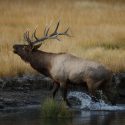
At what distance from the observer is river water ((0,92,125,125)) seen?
53.5 ft

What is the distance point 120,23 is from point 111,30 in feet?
8.36

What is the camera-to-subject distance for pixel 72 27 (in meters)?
29.8

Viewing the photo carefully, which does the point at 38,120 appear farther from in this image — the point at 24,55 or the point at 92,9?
the point at 92,9

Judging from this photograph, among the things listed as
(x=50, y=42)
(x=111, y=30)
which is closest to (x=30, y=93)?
(x=50, y=42)

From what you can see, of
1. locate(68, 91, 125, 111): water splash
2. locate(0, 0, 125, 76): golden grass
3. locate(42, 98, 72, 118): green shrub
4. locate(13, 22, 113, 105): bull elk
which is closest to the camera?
locate(42, 98, 72, 118): green shrub

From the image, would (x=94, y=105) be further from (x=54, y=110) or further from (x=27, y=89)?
(x=27, y=89)

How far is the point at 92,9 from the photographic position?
1441 inches

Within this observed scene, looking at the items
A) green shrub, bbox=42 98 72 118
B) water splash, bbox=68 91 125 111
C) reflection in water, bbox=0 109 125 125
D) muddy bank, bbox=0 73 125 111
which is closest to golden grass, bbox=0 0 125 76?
muddy bank, bbox=0 73 125 111

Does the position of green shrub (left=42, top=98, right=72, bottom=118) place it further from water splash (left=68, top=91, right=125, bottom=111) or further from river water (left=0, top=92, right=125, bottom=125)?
water splash (left=68, top=91, right=125, bottom=111)

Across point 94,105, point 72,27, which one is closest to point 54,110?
point 94,105

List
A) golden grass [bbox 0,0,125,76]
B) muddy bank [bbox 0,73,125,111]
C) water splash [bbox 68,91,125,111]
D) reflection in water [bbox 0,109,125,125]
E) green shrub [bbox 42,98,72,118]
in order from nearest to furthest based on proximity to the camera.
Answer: reflection in water [bbox 0,109,125,125], green shrub [bbox 42,98,72,118], water splash [bbox 68,91,125,111], muddy bank [bbox 0,73,125,111], golden grass [bbox 0,0,125,76]

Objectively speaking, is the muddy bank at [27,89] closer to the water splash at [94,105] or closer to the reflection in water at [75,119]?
the water splash at [94,105]

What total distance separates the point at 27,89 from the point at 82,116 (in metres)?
3.78

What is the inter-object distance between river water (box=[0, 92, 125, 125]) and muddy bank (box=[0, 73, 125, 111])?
62 centimetres
